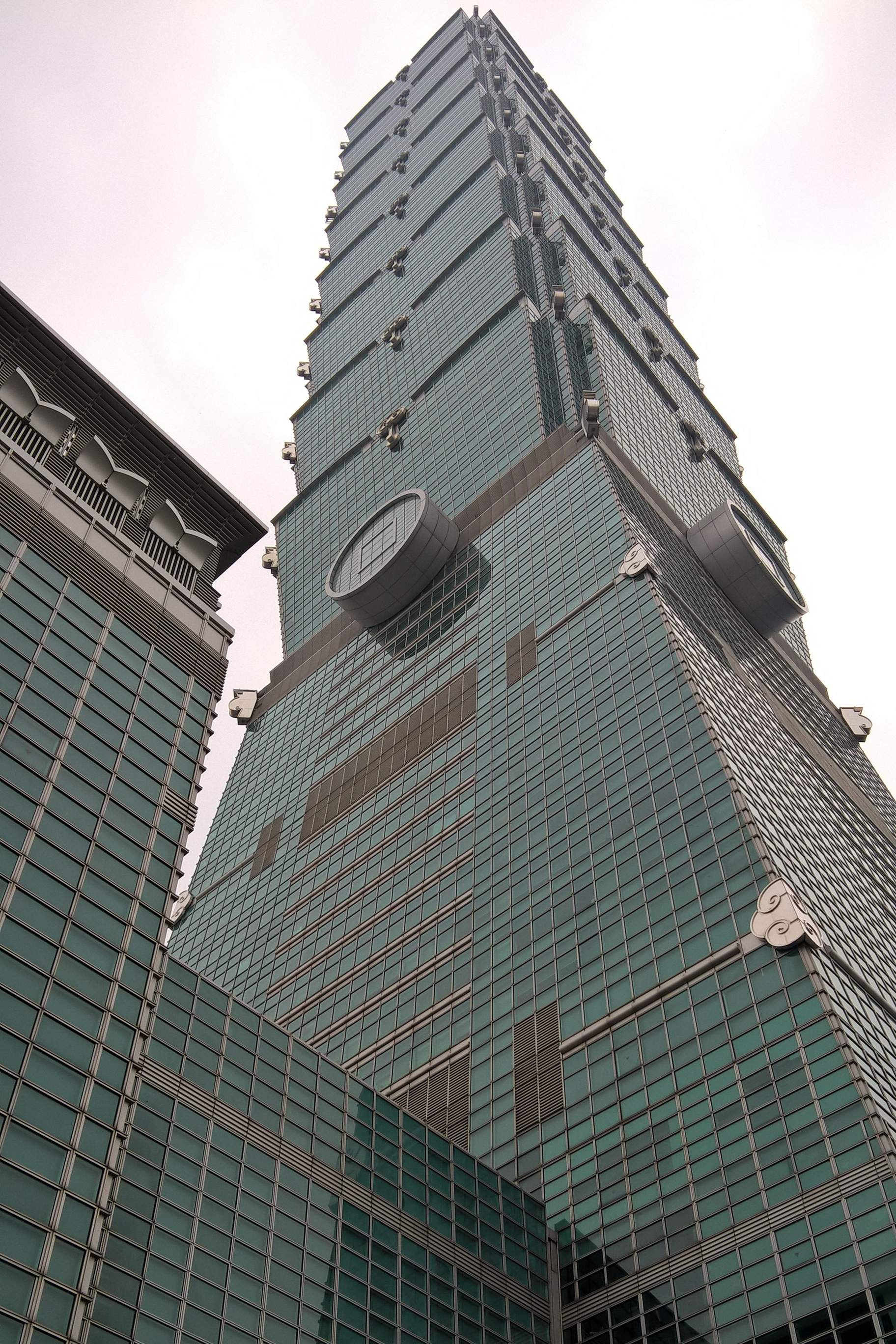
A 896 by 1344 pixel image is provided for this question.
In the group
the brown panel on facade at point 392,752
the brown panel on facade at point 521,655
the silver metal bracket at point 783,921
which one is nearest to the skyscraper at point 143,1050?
the silver metal bracket at point 783,921

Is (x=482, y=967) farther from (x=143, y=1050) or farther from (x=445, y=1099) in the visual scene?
(x=143, y=1050)

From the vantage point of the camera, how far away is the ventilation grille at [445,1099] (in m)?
Answer: 64.1

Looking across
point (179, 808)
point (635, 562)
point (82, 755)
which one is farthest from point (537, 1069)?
point (635, 562)

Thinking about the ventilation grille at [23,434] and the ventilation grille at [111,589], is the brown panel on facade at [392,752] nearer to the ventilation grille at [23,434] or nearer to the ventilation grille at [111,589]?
the ventilation grille at [111,589]

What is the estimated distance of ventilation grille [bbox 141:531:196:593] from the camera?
53.1m

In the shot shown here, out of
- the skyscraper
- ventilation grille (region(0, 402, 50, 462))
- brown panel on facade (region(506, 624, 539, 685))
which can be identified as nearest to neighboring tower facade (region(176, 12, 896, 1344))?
brown panel on facade (region(506, 624, 539, 685))

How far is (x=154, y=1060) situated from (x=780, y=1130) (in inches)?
905

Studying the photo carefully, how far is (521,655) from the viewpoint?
90938mm

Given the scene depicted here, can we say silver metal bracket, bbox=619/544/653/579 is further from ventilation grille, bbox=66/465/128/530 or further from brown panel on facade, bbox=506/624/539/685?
ventilation grille, bbox=66/465/128/530

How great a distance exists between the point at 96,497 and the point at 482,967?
33067 millimetres

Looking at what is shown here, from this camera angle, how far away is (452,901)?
77.9 metres

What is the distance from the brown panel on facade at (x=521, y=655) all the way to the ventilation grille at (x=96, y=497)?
1581 inches

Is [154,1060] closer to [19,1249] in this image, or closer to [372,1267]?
[372,1267]

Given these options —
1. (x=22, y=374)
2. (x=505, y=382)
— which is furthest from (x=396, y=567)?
(x=22, y=374)
